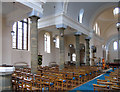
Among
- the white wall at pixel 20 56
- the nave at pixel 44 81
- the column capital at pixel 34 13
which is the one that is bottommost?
the nave at pixel 44 81

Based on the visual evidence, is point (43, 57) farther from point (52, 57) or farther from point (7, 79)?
point (7, 79)

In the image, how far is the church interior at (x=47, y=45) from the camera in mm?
6484

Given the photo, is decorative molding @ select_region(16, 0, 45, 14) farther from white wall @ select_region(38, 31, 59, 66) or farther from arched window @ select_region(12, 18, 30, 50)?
white wall @ select_region(38, 31, 59, 66)

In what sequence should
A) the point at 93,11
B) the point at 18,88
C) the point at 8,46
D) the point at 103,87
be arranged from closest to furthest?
the point at 103,87
the point at 18,88
the point at 8,46
the point at 93,11

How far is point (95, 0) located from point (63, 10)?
18.3ft

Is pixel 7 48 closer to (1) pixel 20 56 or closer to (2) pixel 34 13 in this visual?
(1) pixel 20 56

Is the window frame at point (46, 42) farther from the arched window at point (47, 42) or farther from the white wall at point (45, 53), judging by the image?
the white wall at point (45, 53)

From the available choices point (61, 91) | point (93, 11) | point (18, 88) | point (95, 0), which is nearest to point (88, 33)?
point (93, 11)

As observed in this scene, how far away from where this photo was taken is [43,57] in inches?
748

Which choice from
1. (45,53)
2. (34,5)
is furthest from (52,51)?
(34,5)

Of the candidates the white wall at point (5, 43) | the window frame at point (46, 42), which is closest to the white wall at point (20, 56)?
the white wall at point (5, 43)

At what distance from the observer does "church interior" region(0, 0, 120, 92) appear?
648cm

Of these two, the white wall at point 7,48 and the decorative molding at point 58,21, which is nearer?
the white wall at point 7,48

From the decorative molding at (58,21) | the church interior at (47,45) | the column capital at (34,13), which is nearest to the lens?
the church interior at (47,45)
